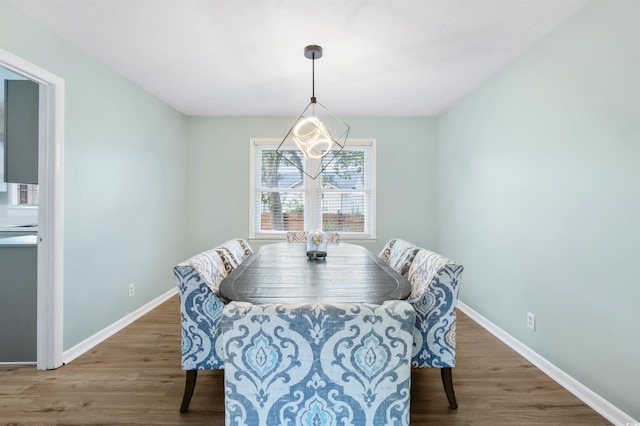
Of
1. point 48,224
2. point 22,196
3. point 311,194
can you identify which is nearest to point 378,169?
point 311,194

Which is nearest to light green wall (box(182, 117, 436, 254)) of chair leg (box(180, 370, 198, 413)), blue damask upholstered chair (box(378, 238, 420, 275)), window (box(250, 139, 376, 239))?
window (box(250, 139, 376, 239))

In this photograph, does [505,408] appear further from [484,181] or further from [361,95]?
[361,95]

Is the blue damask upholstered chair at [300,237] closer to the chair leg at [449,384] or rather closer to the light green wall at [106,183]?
the light green wall at [106,183]

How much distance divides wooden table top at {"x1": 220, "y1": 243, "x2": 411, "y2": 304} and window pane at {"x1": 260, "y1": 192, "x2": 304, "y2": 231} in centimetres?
179

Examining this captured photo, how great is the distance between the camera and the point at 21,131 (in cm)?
235

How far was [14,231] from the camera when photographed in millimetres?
2535

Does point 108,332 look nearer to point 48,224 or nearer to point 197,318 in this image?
point 48,224

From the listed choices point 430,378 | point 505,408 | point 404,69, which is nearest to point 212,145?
point 404,69

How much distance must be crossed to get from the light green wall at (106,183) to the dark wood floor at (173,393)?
0.42 metres

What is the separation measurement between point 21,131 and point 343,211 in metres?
3.34

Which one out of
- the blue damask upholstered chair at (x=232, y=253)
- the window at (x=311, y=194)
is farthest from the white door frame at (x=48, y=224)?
the window at (x=311, y=194)

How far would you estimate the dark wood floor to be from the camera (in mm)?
1719

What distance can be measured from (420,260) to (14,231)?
3225mm

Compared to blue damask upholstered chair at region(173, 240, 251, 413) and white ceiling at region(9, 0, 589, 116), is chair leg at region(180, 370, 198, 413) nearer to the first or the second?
blue damask upholstered chair at region(173, 240, 251, 413)
